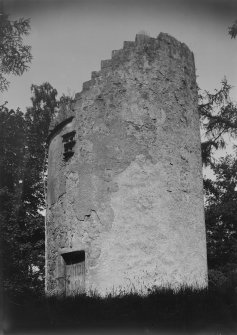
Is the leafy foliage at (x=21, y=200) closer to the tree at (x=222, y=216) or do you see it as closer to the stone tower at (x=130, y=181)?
the tree at (x=222, y=216)

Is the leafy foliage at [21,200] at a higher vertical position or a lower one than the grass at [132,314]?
higher

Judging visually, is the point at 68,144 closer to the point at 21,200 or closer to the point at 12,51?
the point at 12,51

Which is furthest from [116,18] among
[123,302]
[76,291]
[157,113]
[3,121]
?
[3,121]

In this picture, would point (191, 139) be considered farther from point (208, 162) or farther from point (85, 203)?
point (208, 162)

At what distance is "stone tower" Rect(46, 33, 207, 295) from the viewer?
30.0 feet

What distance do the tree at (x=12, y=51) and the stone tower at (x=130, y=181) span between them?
4.53 ft

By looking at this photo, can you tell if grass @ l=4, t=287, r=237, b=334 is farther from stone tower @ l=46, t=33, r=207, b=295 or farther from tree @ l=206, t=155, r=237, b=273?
tree @ l=206, t=155, r=237, b=273

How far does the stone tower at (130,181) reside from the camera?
913 centimetres

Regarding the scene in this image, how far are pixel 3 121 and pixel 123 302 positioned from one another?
11.7 m

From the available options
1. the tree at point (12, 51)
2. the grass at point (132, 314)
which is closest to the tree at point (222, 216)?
the tree at point (12, 51)

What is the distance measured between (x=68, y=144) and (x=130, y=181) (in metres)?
1.79

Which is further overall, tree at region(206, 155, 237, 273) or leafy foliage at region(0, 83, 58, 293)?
tree at region(206, 155, 237, 273)

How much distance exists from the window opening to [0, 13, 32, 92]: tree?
5.57 ft

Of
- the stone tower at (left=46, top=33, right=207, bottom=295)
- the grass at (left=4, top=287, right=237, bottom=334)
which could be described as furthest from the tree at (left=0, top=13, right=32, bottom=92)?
the grass at (left=4, top=287, right=237, bottom=334)
